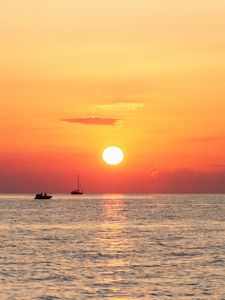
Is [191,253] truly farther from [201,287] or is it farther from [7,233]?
[7,233]

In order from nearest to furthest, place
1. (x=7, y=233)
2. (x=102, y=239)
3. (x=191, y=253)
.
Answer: (x=191, y=253) < (x=102, y=239) < (x=7, y=233)

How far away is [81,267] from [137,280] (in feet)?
34.3

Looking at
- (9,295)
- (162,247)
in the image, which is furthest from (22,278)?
(162,247)

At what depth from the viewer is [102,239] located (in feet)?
338

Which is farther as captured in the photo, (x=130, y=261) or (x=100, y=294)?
(x=130, y=261)

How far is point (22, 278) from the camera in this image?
5962 centimetres

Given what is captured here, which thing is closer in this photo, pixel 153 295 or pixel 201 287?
pixel 153 295

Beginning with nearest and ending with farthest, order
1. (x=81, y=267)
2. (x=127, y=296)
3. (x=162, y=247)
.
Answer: (x=127, y=296), (x=81, y=267), (x=162, y=247)

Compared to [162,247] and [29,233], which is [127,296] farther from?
[29,233]

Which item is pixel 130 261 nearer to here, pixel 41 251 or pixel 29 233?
pixel 41 251

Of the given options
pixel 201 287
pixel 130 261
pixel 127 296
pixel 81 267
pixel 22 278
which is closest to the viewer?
pixel 127 296

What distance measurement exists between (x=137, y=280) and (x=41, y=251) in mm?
26132

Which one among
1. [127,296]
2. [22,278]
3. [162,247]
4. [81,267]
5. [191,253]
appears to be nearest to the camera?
[127,296]

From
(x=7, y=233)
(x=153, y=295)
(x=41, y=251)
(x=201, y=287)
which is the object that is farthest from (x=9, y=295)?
(x=7, y=233)
